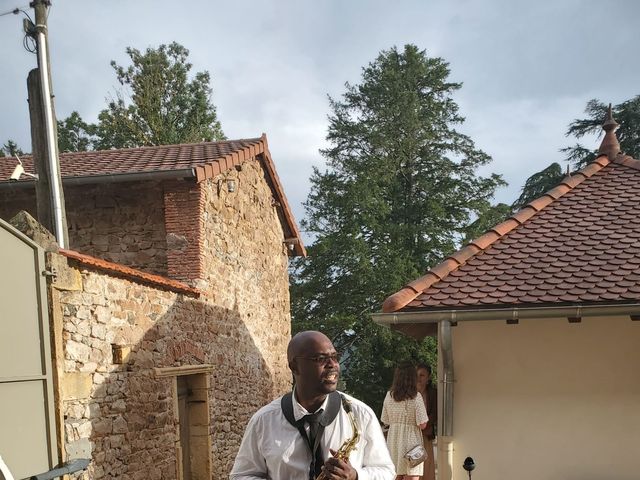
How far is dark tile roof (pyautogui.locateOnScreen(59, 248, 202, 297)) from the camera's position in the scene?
5617 millimetres

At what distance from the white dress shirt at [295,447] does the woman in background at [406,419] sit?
3.43 m

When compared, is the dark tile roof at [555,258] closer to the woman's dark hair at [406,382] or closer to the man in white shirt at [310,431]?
the woman's dark hair at [406,382]

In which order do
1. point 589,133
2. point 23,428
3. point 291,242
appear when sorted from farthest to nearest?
point 589,133 → point 291,242 → point 23,428

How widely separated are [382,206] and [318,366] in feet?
58.3

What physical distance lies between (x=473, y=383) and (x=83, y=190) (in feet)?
21.0

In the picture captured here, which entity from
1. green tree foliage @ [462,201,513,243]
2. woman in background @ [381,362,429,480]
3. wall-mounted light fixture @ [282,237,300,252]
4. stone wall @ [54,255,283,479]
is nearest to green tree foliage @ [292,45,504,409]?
green tree foliage @ [462,201,513,243]

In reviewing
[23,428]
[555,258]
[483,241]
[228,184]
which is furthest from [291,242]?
[23,428]

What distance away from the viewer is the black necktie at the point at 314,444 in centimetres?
246

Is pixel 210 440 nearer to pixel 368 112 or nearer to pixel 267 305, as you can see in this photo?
pixel 267 305

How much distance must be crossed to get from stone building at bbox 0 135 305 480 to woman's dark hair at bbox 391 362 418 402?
2.83 m

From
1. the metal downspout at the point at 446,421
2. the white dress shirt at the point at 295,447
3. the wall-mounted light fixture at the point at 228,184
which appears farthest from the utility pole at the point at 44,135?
the white dress shirt at the point at 295,447

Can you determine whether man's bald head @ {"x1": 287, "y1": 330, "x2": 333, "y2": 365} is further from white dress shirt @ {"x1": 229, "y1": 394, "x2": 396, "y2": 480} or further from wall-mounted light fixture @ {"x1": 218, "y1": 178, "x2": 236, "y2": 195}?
wall-mounted light fixture @ {"x1": 218, "y1": 178, "x2": 236, "y2": 195}

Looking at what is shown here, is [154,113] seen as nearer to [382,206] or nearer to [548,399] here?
[382,206]

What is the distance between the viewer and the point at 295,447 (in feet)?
8.23
